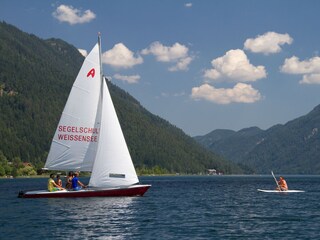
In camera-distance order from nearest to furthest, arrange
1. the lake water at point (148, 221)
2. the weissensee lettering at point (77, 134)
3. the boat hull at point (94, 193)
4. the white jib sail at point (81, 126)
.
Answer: the lake water at point (148, 221), the white jib sail at point (81, 126), the weissensee lettering at point (77, 134), the boat hull at point (94, 193)

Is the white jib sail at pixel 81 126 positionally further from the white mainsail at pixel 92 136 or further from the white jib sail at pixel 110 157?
the white jib sail at pixel 110 157

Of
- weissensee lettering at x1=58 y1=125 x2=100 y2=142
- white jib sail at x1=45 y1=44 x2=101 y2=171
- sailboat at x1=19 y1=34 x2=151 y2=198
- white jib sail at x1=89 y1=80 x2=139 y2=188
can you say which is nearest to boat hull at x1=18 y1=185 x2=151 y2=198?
sailboat at x1=19 y1=34 x2=151 y2=198

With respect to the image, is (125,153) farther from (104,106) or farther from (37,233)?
(37,233)

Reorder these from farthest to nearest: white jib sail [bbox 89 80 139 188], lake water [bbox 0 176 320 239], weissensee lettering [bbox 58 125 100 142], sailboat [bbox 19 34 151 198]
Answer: white jib sail [bbox 89 80 139 188] < weissensee lettering [bbox 58 125 100 142] < sailboat [bbox 19 34 151 198] < lake water [bbox 0 176 320 239]

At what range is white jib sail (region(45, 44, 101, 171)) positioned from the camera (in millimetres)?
60531

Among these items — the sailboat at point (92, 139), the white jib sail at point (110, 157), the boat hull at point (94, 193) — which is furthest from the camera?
the boat hull at point (94, 193)

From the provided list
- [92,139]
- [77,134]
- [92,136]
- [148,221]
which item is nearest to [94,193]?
[92,139]

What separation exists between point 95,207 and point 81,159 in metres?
6.32

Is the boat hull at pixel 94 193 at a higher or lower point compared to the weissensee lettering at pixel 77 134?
lower

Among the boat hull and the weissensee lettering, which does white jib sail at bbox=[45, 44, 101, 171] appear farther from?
the boat hull

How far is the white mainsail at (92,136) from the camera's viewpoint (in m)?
60.6

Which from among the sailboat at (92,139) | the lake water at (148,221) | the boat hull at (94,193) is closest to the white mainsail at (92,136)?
the sailboat at (92,139)

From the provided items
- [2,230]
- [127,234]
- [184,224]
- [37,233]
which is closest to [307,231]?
[184,224]

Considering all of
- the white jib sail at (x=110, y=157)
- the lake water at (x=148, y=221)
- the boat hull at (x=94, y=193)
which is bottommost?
the lake water at (x=148, y=221)
